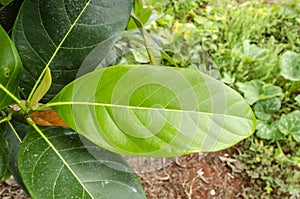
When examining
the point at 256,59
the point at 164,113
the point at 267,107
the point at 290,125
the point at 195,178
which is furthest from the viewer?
the point at 256,59

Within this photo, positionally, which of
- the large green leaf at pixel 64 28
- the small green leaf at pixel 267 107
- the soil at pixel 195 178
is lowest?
the soil at pixel 195 178

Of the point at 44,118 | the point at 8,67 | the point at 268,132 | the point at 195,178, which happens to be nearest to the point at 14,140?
the point at 44,118

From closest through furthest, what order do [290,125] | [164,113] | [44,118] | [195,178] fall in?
[164,113] < [44,118] < [195,178] < [290,125]

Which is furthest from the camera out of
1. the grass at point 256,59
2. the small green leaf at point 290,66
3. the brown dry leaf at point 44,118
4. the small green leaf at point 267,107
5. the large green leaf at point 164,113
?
the small green leaf at point 290,66

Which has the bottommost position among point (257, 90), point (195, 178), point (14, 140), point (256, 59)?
point (195, 178)

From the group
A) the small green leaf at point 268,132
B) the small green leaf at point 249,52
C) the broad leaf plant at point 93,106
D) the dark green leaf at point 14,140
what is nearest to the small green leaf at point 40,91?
the broad leaf plant at point 93,106

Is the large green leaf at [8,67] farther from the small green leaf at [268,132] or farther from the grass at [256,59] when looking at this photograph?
the small green leaf at [268,132]

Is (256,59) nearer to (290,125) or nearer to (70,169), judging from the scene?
(290,125)

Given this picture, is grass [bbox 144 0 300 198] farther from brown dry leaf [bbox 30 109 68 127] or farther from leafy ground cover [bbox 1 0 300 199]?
brown dry leaf [bbox 30 109 68 127]

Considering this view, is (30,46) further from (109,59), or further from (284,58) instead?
(284,58)
